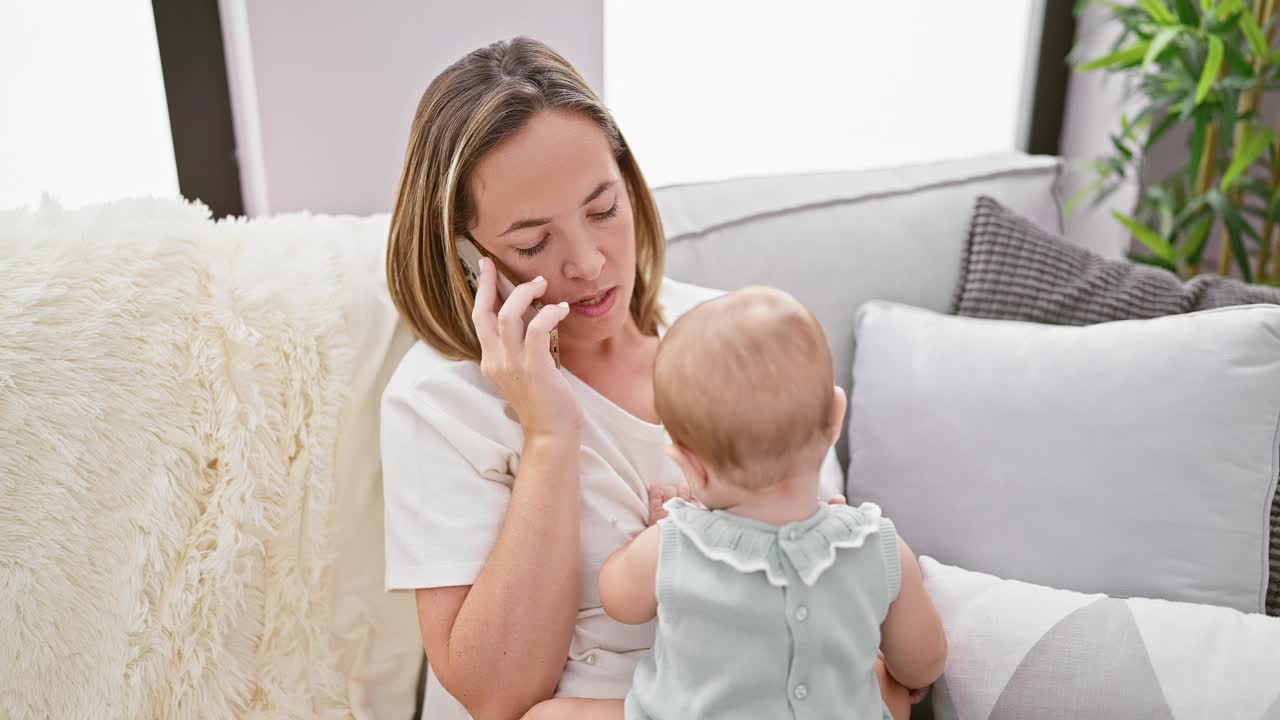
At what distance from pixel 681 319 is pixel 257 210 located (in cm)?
110

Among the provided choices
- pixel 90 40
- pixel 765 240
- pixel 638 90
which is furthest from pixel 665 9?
pixel 90 40

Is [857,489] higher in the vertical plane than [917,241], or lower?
lower

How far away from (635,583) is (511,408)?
296 mm

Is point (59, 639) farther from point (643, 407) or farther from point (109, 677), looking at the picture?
point (643, 407)

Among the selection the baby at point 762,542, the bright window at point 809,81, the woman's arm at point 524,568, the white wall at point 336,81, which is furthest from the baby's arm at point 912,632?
the bright window at point 809,81

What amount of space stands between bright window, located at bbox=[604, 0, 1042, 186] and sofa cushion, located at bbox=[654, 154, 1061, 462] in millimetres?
550

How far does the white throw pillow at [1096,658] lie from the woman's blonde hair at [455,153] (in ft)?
2.30

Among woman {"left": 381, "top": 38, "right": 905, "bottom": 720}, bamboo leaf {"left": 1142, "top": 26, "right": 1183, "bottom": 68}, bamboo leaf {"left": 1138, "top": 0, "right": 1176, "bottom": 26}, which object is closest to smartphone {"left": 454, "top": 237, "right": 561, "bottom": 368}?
woman {"left": 381, "top": 38, "right": 905, "bottom": 720}

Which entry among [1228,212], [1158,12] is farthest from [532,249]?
[1228,212]

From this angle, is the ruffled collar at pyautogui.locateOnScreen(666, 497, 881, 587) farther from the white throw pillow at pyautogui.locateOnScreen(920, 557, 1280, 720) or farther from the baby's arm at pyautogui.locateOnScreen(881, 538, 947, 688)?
the white throw pillow at pyautogui.locateOnScreen(920, 557, 1280, 720)

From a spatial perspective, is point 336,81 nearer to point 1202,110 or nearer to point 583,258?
point 583,258

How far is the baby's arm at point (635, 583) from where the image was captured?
929mm

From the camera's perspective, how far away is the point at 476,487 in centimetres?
105

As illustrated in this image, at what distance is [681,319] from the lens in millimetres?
855
